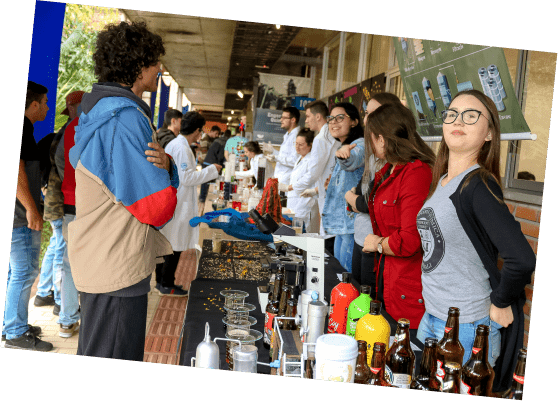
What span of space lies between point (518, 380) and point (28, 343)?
94.3 inches

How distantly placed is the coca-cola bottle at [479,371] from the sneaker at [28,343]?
7.53 feet

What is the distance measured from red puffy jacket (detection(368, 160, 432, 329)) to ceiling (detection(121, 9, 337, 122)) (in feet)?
11.0

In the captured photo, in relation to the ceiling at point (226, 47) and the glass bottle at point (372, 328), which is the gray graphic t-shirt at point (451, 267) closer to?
the glass bottle at point (372, 328)

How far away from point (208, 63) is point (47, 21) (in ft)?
28.4

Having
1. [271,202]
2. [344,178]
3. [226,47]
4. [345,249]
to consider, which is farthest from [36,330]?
[226,47]

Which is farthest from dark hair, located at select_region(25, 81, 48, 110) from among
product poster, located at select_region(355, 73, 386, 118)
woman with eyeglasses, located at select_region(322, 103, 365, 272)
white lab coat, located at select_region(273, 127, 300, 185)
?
product poster, located at select_region(355, 73, 386, 118)

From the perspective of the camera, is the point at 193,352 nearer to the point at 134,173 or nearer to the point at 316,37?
the point at 134,173

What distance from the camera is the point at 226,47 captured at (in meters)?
8.98

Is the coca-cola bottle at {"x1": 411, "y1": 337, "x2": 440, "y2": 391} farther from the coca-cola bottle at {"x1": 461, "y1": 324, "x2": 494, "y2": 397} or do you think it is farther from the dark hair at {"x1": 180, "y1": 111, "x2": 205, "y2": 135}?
the dark hair at {"x1": 180, "y1": 111, "x2": 205, "y2": 135}

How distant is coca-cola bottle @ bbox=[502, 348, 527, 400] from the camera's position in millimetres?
1083

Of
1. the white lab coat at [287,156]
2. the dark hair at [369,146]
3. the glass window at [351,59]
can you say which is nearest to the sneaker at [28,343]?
the dark hair at [369,146]

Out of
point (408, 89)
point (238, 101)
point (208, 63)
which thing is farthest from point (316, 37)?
point (238, 101)

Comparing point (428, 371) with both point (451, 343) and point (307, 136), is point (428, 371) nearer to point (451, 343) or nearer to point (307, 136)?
point (451, 343)

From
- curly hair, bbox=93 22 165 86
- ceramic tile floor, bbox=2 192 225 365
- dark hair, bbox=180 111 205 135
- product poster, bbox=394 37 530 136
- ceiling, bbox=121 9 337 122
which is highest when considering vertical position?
ceiling, bbox=121 9 337 122
